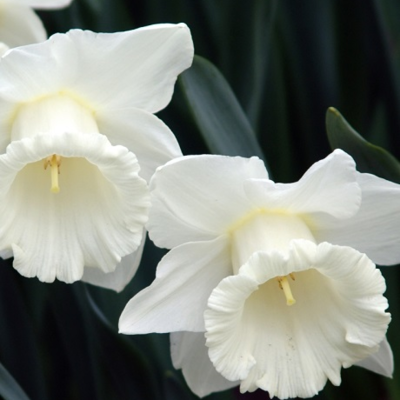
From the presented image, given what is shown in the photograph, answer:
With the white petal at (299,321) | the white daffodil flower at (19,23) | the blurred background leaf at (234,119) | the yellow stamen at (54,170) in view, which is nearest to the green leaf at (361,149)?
the blurred background leaf at (234,119)

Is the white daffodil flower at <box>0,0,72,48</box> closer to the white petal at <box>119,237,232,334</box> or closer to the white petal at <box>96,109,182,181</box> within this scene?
the white petal at <box>96,109,182,181</box>

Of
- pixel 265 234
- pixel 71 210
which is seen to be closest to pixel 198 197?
pixel 265 234

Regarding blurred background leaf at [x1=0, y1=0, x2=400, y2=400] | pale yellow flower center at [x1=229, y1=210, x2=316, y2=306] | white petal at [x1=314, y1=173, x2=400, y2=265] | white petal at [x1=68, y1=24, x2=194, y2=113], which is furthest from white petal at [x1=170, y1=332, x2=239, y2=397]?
white petal at [x1=68, y1=24, x2=194, y2=113]

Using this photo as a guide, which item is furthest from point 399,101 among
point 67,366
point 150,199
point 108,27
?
point 67,366

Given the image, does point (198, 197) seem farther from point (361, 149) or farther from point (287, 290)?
point (361, 149)

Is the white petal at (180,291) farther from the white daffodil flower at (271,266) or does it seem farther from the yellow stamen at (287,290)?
the yellow stamen at (287,290)

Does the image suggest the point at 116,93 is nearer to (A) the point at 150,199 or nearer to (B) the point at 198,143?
(A) the point at 150,199
